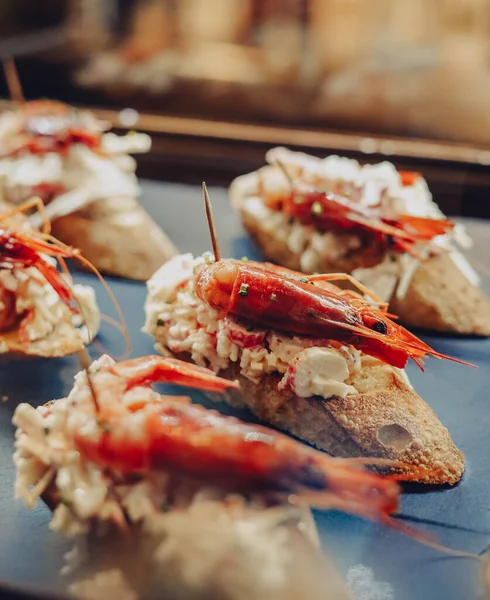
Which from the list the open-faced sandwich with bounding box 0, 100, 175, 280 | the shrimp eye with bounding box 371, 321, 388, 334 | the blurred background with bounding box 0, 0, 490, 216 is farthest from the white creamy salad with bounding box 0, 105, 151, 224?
the shrimp eye with bounding box 371, 321, 388, 334

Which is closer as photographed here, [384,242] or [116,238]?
[384,242]

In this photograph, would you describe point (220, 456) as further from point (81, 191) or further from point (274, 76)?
point (274, 76)

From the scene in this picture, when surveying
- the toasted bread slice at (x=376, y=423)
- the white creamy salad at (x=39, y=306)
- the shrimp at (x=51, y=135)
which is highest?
the shrimp at (x=51, y=135)

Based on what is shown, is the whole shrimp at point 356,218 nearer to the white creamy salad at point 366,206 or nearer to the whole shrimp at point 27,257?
the white creamy salad at point 366,206

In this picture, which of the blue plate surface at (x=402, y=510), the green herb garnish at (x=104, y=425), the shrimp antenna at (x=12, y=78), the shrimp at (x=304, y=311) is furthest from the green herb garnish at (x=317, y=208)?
the shrimp antenna at (x=12, y=78)

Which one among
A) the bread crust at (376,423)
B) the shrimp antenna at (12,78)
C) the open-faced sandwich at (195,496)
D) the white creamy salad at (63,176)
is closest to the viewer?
the open-faced sandwich at (195,496)

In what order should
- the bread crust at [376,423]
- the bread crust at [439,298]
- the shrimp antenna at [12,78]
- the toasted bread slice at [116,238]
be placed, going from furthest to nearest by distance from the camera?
1. the shrimp antenna at [12,78]
2. the toasted bread slice at [116,238]
3. the bread crust at [439,298]
4. the bread crust at [376,423]

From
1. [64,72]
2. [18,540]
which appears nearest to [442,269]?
[18,540]

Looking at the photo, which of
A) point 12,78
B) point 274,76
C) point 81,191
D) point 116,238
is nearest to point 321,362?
point 116,238
